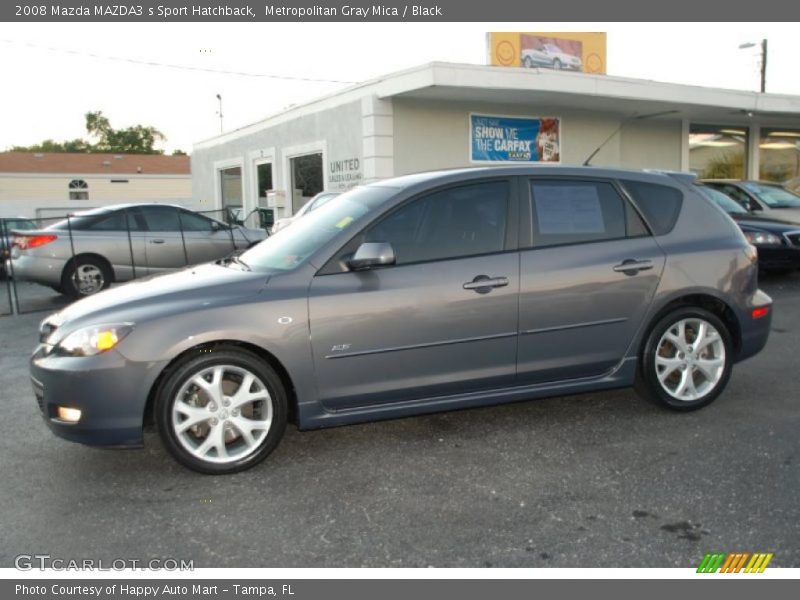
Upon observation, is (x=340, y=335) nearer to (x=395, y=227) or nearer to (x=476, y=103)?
(x=395, y=227)

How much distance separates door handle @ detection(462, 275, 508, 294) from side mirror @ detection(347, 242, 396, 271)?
1.65 ft

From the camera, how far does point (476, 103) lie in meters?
15.6

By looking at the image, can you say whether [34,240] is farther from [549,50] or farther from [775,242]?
[549,50]

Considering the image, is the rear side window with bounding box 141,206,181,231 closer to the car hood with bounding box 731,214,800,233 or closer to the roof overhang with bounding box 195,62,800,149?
the roof overhang with bounding box 195,62,800,149

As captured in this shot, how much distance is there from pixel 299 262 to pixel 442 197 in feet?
3.17

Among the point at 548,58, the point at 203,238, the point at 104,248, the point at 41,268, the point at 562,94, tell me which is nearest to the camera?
the point at 41,268

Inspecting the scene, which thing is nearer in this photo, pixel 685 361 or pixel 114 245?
pixel 685 361

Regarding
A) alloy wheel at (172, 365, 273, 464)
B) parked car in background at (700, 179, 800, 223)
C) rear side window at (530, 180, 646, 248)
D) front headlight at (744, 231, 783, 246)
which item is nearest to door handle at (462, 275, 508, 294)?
rear side window at (530, 180, 646, 248)

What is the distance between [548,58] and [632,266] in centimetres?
1459

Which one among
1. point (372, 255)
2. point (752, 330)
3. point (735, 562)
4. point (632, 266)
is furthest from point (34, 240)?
point (735, 562)

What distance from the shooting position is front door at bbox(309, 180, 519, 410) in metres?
4.16

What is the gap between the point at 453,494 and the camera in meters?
3.75

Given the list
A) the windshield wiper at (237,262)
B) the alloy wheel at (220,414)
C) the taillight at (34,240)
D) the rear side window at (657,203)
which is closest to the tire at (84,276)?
the taillight at (34,240)

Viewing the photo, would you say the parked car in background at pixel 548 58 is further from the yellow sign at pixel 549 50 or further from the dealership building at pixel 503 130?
the dealership building at pixel 503 130
